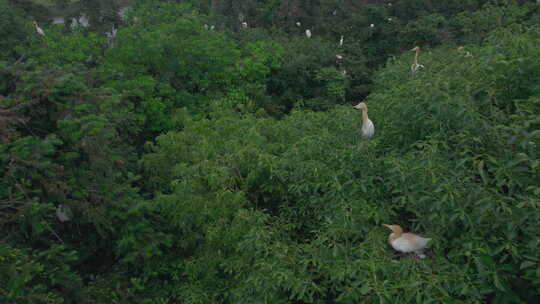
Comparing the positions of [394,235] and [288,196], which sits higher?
[394,235]

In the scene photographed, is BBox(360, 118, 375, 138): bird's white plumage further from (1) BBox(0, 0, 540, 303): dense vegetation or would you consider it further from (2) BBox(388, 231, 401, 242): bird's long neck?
(2) BBox(388, 231, 401, 242): bird's long neck

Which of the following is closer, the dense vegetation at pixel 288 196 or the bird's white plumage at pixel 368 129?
the dense vegetation at pixel 288 196

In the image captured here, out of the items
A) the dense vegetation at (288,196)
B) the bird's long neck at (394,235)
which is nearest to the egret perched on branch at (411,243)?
the bird's long neck at (394,235)

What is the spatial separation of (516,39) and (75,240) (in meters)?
5.92

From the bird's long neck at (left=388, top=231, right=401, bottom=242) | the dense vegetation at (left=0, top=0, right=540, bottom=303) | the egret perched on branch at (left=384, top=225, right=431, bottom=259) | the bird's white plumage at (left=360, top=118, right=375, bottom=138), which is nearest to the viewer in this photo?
the dense vegetation at (left=0, top=0, right=540, bottom=303)

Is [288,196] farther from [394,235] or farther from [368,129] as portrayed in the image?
[394,235]

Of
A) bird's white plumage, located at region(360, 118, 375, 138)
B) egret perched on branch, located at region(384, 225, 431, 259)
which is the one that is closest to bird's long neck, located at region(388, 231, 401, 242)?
egret perched on branch, located at region(384, 225, 431, 259)

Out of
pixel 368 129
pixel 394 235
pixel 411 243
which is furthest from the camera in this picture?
pixel 368 129

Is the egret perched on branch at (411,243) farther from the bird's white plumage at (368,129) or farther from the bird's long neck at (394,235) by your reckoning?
the bird's white plumage at (368,129)

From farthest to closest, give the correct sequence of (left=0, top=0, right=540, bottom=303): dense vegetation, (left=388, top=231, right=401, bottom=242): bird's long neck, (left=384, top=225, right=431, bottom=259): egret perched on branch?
(left=388, top=231, right=401, bottom=242): bird's long neck
(left=384, top=225, right=431, bottom=259): egret perched on branch
(left=0, top=0, right=540, bottom=303): dense vegetation

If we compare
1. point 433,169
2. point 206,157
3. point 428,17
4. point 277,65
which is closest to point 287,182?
point 206,157

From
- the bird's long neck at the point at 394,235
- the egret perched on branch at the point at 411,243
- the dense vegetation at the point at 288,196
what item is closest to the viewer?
the dense vegetation at the point at 288,196

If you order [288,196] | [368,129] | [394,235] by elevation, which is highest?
[368,129]

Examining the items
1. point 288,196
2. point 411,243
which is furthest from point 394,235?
point 288,196
